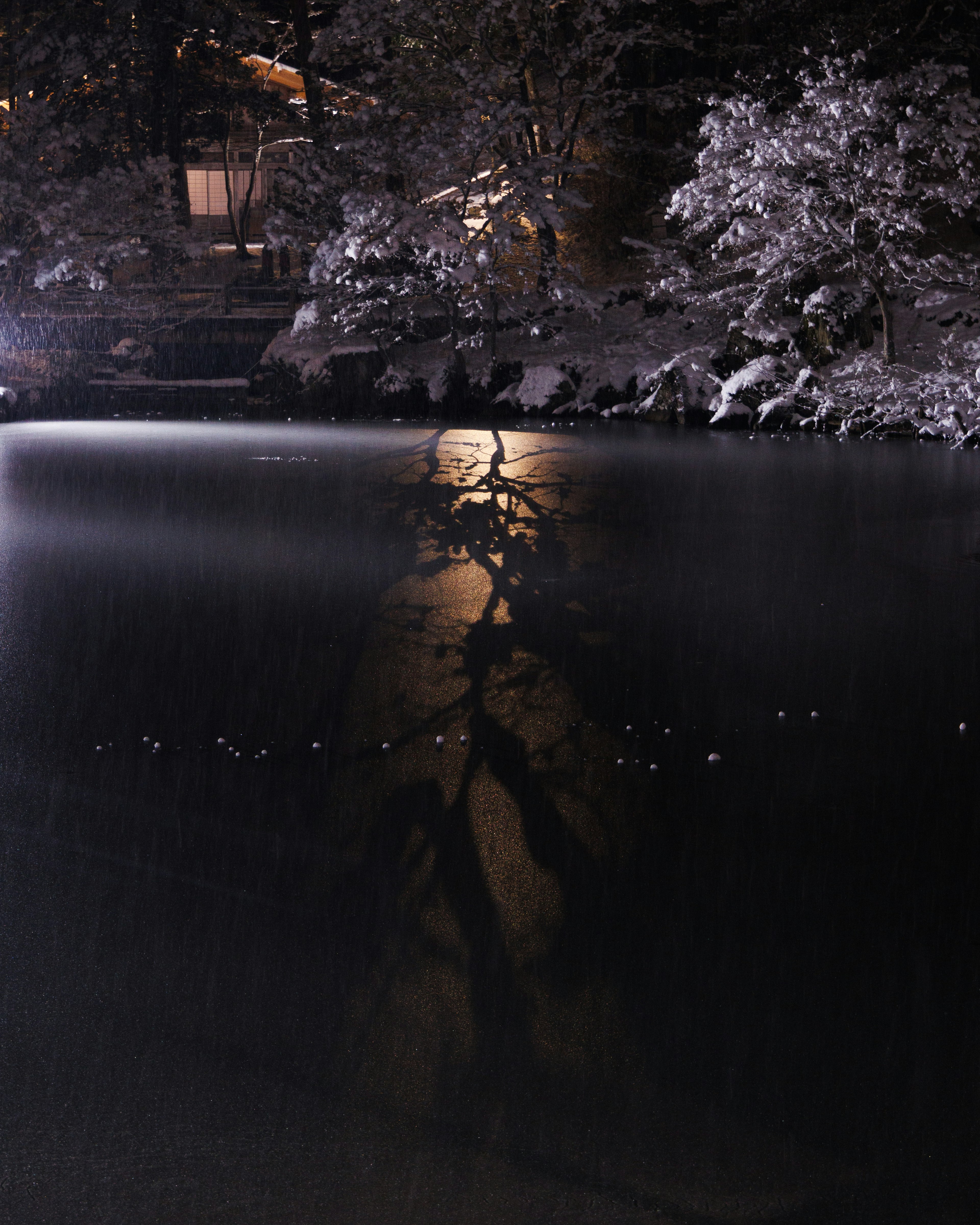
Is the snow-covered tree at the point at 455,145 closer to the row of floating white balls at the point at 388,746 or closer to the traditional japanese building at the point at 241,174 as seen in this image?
the traditional japanese building at the point at 241,174

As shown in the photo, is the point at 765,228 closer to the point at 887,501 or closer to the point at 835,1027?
the point at 887,501

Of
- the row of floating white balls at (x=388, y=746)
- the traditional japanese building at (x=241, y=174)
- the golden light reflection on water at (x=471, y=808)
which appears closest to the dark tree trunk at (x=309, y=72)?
the traditional japanese building at (x=241, y=174)

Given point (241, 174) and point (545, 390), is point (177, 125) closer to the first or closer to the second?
point (241, 174)

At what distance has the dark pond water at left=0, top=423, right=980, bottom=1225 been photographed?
2193mm

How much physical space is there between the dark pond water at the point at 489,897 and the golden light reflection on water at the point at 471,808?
0.05ft

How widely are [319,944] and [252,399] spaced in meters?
19.3

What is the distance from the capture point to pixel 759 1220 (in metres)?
2.06

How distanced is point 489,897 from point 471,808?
1.95 feet

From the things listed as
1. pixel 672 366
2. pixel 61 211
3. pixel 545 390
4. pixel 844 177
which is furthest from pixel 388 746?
pixel 61 211

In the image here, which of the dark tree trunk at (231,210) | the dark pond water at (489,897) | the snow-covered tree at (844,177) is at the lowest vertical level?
the dark pond water at (489,897)

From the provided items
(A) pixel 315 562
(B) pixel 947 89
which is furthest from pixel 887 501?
(B) pixel 947 89

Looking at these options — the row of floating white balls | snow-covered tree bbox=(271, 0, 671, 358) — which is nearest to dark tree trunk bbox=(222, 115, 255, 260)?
snow-covered tree bbox=(271, 0, 671, 358)

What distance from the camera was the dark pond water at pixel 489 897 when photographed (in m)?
2.19

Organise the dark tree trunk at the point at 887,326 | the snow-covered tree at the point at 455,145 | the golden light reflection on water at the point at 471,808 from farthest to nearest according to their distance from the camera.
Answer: the snow-covered tree at the point at 455,145 → the dark tree trunk at the point at 887,326 → the golden light reflection on water at the point at 471,808
